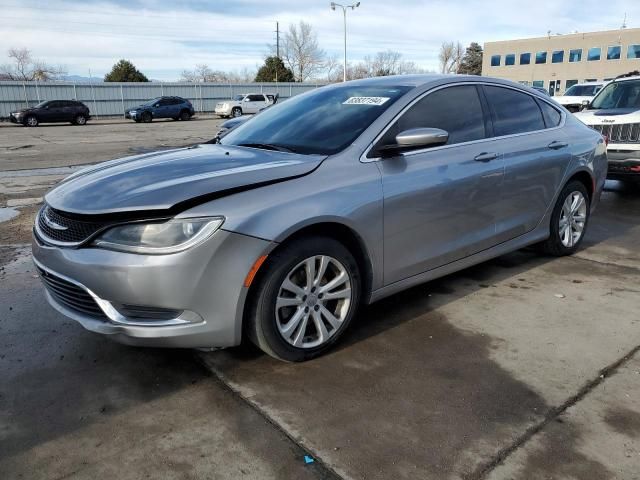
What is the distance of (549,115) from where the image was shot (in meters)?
4.99

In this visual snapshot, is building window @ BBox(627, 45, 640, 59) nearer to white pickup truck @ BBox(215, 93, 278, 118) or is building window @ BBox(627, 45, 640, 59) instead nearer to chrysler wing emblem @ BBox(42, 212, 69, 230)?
white pickup truck @ BBox(215, 93, 278, 118)

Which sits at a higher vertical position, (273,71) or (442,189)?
(273,71)

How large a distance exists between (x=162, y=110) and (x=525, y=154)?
31771 mm

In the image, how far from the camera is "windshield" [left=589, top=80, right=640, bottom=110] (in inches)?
346

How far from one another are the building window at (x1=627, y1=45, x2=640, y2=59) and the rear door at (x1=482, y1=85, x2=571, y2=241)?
66.3 meters

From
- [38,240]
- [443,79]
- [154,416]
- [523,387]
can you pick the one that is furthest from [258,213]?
[443,79]

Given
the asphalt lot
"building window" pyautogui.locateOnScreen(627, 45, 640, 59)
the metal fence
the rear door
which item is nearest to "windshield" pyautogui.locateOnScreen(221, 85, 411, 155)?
the rear door

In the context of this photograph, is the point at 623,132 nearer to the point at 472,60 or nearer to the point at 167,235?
the point at 167,235

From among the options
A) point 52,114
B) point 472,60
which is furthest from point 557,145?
point 472,60

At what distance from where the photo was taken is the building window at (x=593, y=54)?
62562mm

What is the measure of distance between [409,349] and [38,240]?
2340 millimetres

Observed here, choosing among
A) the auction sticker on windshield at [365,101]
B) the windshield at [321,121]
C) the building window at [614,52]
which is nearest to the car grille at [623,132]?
the windshield at [321,121]

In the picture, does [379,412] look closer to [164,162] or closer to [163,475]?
[163,475]

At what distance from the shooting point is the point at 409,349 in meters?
3.43
